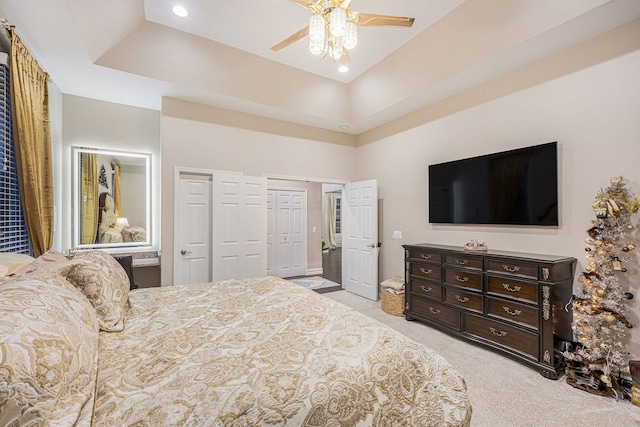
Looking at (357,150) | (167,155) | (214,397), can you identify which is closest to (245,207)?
(167,155)

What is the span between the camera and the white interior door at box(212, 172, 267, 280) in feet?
13.4

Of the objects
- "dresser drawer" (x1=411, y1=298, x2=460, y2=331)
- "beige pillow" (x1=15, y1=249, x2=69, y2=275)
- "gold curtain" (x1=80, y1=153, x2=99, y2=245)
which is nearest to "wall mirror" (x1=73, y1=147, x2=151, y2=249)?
"gold curtain" (x1=80, y1=153, x2=99, y2=245)

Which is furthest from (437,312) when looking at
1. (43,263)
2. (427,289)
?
(43,263)

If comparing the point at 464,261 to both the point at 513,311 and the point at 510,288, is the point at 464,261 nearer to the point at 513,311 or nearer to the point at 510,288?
the point at 510,288

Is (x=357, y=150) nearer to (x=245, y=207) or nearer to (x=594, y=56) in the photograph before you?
(x=245, y=207)

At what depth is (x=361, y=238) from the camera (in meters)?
4.92

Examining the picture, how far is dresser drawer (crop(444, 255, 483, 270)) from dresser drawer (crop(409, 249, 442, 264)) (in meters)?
0.11

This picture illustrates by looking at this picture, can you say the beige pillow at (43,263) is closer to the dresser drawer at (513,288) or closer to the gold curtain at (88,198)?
the gold curtain at (88,198)

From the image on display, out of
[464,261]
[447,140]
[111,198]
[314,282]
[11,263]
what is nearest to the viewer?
[11,263]

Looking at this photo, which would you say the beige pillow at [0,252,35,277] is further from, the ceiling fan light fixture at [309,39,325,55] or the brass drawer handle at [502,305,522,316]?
the brass drawer handle at [502,305,522,316]

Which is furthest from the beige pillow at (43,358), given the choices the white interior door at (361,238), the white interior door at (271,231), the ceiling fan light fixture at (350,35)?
the white interior door at (271,231)

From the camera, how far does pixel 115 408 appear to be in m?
0.92

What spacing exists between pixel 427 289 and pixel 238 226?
9.04 ft

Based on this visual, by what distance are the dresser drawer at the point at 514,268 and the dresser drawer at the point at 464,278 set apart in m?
0.17
